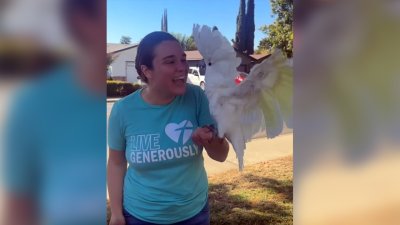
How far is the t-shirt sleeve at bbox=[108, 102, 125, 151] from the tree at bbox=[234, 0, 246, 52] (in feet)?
1.17

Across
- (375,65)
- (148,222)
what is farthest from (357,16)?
(148,222)

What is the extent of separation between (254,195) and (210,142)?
1219 millimetres

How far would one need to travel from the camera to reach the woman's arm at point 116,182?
0.93 metres

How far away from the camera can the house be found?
0.97 meters

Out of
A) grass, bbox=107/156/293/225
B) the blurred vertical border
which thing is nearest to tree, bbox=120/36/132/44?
the blurred vertical border

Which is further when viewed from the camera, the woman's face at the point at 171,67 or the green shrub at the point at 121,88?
the green shrub at the point at 121,88

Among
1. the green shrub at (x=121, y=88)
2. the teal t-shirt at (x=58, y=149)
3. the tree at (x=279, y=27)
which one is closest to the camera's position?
the teal t-shirt at (x=58, y=149)

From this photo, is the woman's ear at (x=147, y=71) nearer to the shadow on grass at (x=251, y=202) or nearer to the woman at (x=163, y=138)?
the woman at (x=163, y=138)

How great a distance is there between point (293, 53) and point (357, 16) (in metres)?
0.17

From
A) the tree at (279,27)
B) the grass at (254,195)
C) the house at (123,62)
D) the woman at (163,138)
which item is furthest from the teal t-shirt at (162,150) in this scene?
the grass at (254,195)

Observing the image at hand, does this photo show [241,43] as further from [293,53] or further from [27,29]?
[27,29]

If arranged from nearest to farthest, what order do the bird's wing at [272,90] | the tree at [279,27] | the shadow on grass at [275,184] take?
the bird's wing at [272,90] < the tree at [279,27] < the shadow on grass at [275,184]

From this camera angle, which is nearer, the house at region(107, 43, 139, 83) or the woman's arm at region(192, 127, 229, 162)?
the woman's arm at region(192, 127, 229, 162)

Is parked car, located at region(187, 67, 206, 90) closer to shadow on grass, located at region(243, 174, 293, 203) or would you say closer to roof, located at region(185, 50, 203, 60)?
roof, located at region(185, 50, 203, 60)
